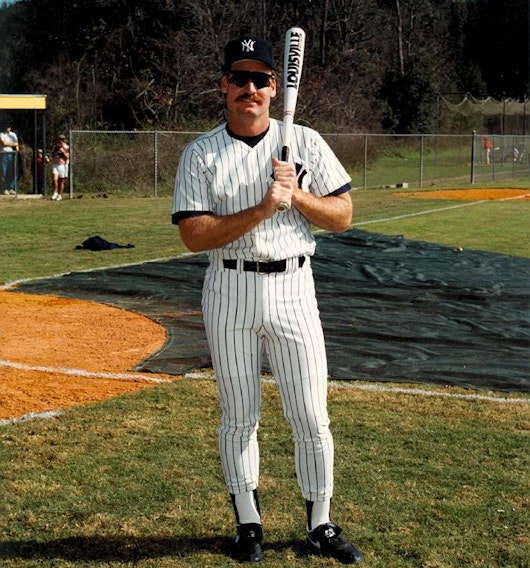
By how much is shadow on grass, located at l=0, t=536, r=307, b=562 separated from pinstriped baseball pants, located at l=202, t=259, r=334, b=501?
30 centimetres

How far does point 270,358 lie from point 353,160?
1266 inches

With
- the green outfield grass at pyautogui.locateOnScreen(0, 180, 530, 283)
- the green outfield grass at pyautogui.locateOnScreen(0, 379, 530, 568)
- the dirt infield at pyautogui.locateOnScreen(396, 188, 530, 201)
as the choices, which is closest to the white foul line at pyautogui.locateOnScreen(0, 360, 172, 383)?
the green outfield grass at pyautogui.locateOnScreen(0, 379, 530, 568)

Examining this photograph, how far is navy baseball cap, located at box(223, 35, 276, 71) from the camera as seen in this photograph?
3.96 m

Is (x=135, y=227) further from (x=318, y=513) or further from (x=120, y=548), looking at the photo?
(x=318, y=513)

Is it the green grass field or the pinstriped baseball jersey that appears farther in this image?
the green grass field

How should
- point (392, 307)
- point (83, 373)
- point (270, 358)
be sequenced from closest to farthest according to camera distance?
point (270, 358) < point (83, 373) < point (392, 307)

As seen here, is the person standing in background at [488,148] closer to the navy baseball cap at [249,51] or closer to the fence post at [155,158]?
the fence post at [155,158]

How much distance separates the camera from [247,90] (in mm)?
3924

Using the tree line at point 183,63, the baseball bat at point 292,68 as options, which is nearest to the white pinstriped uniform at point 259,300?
the baseball bat at point 292,68

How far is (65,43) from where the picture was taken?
136 ft

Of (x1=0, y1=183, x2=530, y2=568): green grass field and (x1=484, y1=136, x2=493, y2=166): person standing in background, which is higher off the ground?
(x1=484, y1=136, x2=493, y2=166): person standing in background

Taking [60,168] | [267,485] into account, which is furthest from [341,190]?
[60,168]

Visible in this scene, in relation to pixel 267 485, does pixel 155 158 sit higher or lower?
higher

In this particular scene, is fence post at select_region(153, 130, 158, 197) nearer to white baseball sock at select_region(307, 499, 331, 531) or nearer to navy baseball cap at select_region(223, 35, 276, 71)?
navy baseball cap at select_region(223, 35, 276, 71)
